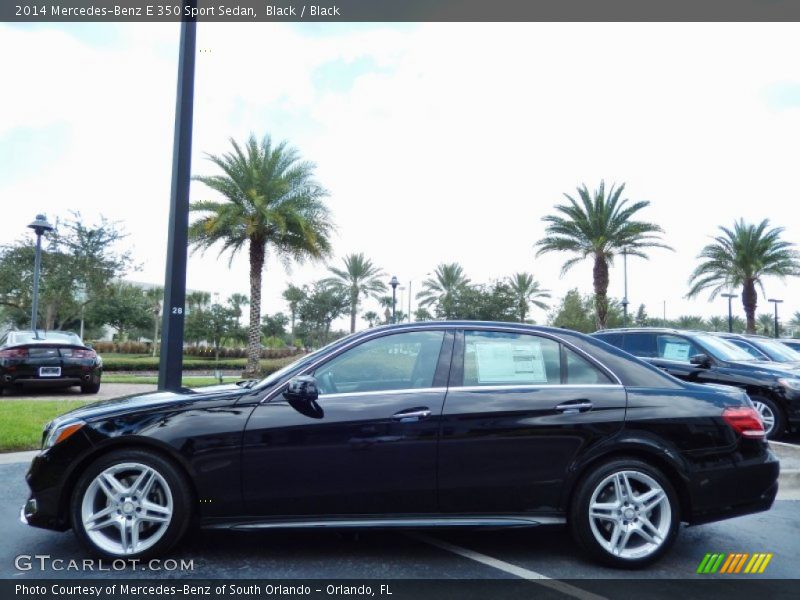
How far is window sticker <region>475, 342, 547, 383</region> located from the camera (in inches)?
156

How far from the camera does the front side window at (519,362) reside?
395cm

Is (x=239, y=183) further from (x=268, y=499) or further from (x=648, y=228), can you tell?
(x=268, y=499)

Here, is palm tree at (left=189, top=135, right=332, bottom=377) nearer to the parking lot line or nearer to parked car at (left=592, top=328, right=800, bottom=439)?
parked car at (left=592, top=328, right=800, bottom=439)

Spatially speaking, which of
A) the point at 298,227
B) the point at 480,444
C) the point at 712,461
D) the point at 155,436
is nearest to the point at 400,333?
the point at 480,444

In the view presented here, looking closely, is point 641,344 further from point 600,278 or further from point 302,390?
point 600,278

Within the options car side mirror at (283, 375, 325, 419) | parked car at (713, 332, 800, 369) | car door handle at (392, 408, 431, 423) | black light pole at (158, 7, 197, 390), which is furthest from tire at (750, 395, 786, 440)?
black light pole at (158, 7, 197, 390)

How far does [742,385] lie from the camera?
866 cm

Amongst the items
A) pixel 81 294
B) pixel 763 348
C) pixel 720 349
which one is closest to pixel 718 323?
pixel 763 348

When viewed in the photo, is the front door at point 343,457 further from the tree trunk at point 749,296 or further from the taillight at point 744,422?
the tree trunk at point 749,296

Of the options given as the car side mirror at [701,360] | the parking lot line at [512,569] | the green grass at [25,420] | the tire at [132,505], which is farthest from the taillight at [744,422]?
the green grass at [25,420]

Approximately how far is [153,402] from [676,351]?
26.7ft

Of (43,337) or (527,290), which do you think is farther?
(527,290)

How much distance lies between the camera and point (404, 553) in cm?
390

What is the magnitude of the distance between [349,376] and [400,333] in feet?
1.51
